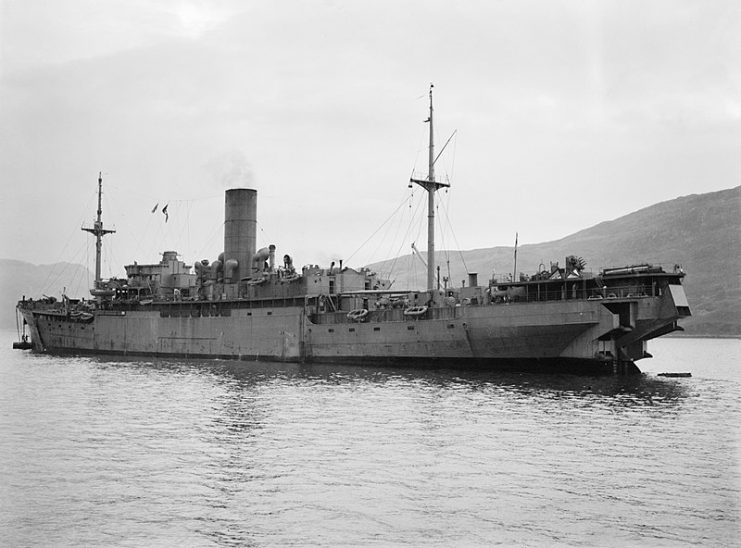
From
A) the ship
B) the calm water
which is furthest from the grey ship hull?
the calm water

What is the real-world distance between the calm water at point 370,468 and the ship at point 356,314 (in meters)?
5.87

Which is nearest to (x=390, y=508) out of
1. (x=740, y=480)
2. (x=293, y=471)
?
(x=293, y=471)

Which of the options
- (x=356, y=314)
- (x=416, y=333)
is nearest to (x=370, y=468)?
(x=416, y=333)

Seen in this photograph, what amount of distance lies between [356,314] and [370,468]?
28.0 meters

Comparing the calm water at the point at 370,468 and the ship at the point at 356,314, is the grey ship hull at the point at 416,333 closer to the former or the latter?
the ship at the point at 356,314

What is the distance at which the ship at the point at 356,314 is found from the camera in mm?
36781

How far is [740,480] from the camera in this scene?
16422mm

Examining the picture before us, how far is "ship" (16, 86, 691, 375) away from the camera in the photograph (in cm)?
3678

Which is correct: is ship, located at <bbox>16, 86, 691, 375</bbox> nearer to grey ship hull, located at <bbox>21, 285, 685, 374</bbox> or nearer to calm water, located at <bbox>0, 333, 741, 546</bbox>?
grey ship hull, located at <bbox>21, 285, 685, 374</bbox>

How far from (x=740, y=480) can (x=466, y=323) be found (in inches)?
931

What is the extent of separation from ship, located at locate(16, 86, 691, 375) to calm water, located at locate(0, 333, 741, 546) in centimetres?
587

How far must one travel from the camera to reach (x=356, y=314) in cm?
4497

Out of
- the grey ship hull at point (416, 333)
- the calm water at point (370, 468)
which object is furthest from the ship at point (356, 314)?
the calm water at point (370, 468)

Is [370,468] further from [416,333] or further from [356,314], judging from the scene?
[356,314]
